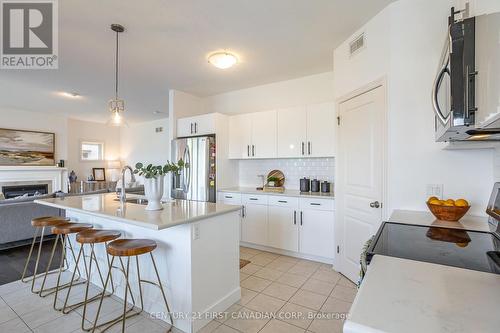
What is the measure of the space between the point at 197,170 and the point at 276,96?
6.18ft

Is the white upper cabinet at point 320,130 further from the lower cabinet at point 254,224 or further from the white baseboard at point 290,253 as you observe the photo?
the white baseboard at point 290,253

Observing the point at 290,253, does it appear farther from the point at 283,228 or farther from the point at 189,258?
the point at 189,258

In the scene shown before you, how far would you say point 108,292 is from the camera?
8.61ft

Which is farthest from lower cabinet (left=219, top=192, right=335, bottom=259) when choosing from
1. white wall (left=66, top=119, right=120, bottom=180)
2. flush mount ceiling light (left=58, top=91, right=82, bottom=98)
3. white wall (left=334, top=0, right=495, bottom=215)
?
white wall (left=66, top=119, right=120, bottom=180)

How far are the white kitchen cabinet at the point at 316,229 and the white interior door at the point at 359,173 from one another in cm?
25

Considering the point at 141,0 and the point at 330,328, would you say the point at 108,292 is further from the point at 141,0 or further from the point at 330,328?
the point at 141,0

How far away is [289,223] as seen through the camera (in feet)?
11.9

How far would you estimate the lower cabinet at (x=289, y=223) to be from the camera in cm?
334

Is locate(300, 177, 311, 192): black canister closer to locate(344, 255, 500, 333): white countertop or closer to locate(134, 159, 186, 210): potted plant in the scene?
locate(134, 159, 186, 210): potted plant

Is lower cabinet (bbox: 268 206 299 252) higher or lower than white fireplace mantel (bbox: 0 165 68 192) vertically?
lower

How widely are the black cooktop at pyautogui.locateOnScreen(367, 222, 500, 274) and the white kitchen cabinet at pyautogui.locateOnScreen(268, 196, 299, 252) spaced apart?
76.7 inches

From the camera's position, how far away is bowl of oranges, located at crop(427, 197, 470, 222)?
71.4 inches

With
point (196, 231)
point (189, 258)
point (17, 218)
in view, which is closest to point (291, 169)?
point (196, 231)

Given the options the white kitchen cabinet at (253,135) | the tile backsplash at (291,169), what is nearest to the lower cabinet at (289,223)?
the tile backsplash at (291,169)
